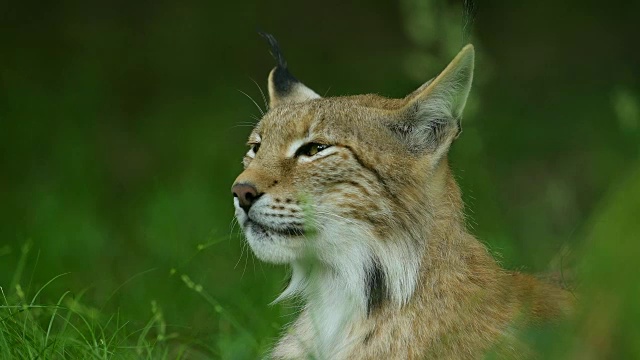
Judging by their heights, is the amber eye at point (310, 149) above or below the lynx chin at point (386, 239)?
above

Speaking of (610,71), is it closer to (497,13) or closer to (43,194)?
(497,13)

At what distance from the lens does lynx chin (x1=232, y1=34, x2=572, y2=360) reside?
509 centimetres

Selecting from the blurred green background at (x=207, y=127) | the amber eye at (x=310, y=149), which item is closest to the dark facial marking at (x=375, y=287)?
the amber eye at (x=310, y=149)

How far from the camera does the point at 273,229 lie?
515 cm

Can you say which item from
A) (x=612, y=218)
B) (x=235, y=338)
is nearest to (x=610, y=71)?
(x=235, y=338)

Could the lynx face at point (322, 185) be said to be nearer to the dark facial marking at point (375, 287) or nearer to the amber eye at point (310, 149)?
the amber eye at point (310, 149)

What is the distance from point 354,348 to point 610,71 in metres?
9.39

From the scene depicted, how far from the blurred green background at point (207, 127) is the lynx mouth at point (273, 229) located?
2.79 ft

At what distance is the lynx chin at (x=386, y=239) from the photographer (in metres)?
5.09

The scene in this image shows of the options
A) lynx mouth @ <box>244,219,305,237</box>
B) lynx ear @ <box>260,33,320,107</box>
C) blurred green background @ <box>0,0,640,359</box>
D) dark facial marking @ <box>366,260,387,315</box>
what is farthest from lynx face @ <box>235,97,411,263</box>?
blurred green background @ <box>0,0,640,359</box>

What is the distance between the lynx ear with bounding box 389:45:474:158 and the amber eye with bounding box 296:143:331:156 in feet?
1.04

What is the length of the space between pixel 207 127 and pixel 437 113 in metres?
7.41

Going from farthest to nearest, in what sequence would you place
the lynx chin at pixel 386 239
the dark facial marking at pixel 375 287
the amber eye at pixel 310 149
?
1. the amber eye at pixel 310 149
2. the dark facial marking at pixel 375 287
3. the lynx chin at pixel 386 239

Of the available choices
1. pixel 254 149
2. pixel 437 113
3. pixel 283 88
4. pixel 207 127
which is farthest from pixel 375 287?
pixel 207 127
